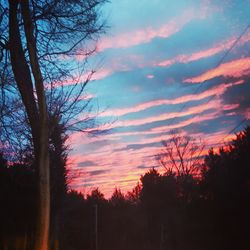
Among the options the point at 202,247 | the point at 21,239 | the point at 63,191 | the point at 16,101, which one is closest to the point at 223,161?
the point at 202,247

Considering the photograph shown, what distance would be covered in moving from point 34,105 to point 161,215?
134ft

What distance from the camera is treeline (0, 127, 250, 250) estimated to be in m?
23.0

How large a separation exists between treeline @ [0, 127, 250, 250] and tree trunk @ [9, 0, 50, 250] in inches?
330

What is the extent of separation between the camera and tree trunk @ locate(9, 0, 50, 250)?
732 centimetres

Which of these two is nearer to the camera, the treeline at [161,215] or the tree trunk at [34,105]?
the tree trunk at [34,105]

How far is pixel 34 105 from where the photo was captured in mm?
7812

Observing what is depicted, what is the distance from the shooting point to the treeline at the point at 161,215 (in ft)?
75.6

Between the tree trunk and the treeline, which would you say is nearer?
the tree trunk

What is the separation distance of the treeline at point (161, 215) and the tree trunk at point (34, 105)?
837 centimetres

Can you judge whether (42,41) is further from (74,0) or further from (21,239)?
(21,239)

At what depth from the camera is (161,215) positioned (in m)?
47.0

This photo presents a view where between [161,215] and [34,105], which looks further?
[161,215]

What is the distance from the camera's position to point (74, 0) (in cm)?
833

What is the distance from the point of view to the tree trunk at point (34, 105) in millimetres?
7318
